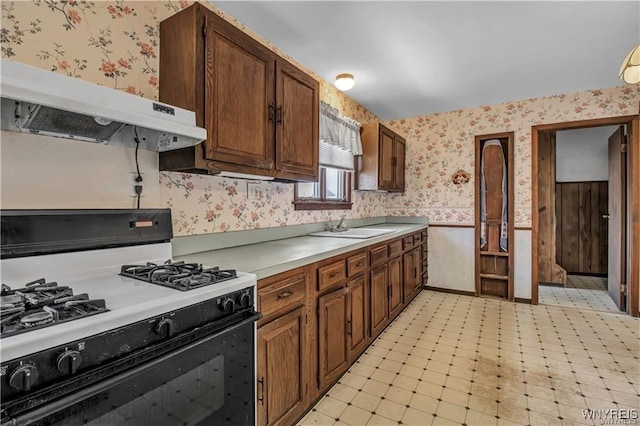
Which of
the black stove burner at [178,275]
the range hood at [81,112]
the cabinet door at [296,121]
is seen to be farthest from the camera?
the cabinet door at [296,121]

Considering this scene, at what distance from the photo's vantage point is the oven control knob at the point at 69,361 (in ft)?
2.45

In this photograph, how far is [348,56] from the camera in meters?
2.59

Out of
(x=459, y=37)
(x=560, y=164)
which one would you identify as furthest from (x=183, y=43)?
(x=560, y=164)

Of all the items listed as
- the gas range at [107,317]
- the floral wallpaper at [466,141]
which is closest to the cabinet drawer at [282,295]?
the gas range at [107,317]

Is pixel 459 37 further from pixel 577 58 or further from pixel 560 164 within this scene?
pixel 560 164

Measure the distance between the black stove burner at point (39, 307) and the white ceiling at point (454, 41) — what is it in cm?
183

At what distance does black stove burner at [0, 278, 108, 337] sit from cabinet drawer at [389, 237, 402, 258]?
2.36 metres

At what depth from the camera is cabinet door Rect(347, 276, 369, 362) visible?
86.5 inches

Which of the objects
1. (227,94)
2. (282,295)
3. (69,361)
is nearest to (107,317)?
(69,361)

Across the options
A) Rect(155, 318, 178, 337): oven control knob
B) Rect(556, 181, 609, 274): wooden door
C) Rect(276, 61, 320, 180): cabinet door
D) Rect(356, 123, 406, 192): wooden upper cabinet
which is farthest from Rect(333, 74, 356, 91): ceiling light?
Rect(556, 181, 609, 274): wooden door

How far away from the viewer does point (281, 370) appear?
5.09 ft

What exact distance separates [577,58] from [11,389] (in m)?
3.85

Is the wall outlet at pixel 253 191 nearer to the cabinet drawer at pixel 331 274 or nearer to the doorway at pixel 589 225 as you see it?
the cabinet drawer at pixel 331 274

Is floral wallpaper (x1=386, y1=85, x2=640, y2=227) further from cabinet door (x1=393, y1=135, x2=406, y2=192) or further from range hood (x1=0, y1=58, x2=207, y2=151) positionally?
range hood (x1=0, y1=58, x2=207, y2=151)
